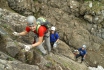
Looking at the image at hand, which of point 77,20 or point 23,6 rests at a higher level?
point 23,6

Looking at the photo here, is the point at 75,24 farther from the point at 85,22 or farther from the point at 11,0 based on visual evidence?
the point at 11,0

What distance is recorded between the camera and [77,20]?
2452 cm

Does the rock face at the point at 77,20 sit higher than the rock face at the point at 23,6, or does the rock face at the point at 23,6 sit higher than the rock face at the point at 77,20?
the rock face at the point at 23,6

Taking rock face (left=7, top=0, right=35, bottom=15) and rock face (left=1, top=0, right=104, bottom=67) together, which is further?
rock face (left=1, top=0, right=104, bottom=67)

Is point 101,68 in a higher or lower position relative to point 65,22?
lower

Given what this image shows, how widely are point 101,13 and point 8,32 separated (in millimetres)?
15828

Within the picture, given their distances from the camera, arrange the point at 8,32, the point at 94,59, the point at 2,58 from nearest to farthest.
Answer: the point at 2,58, the point at 8,32, the point at 94,59

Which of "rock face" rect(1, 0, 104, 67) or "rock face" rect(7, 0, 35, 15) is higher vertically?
"rock face" rect(7, 0, 35, 15)

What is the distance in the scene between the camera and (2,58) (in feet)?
26.1

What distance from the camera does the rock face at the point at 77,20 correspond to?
23.4 m

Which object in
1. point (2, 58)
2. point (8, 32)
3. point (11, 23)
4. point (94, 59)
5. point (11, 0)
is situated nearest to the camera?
point (2, 58)

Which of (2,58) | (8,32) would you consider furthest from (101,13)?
(2,58)

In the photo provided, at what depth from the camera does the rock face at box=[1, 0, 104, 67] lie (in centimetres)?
2338

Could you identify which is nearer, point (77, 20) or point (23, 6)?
point (23, 6)
